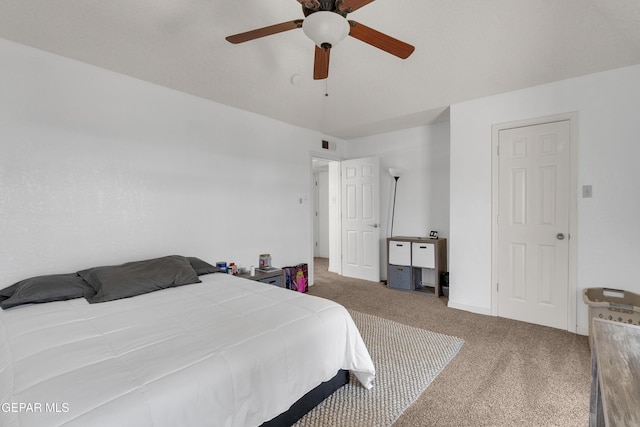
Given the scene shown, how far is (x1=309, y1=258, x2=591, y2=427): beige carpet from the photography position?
175 cm

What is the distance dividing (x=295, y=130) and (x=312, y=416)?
369cm

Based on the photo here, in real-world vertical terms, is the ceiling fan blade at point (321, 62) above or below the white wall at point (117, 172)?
above

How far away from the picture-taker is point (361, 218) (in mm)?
5039

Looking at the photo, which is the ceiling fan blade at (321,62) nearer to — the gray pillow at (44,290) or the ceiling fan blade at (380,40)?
the ceiling fan blade at (380,40)

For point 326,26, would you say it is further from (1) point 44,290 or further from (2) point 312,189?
(2) point 312,189

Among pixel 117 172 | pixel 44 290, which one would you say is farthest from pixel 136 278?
pixel 117 172

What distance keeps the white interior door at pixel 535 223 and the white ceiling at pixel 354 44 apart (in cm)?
65

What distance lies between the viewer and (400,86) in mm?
3473

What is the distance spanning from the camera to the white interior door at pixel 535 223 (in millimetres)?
2961

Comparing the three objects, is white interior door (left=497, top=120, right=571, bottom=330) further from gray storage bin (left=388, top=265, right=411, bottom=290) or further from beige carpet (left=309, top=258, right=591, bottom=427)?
gray storage bin (left=388, top=265, right=411, bottom=290)

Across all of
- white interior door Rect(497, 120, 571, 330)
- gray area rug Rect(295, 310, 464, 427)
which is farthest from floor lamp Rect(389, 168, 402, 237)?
gray area rug Rect(295, 310, 464, 427)

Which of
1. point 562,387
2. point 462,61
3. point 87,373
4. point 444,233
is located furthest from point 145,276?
point 444,233

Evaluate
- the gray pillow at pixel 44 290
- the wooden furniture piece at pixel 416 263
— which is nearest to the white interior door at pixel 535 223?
the wooden furniture piece at pixel 416 263

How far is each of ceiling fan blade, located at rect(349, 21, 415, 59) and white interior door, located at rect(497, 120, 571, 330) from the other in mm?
2046
